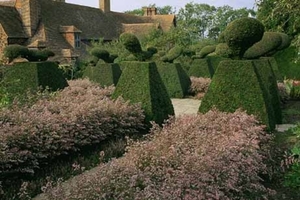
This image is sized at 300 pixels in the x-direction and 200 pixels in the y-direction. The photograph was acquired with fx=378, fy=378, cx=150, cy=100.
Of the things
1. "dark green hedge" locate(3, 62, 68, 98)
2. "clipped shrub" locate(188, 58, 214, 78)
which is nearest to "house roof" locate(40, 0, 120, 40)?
"clipped shrub" locate(188, 58, 214, 78)

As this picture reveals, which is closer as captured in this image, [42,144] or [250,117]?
[42,144]

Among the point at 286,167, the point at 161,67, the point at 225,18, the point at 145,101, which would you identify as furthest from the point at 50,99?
the point at 225,18

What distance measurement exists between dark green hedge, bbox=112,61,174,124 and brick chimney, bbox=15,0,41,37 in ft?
61.5

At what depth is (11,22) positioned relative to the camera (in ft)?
84.3

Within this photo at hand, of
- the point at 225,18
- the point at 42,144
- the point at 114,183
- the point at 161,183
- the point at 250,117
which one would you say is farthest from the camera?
the point at 225,18

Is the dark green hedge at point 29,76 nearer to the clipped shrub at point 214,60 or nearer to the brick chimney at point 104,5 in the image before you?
the clipped shrub at point 214,60

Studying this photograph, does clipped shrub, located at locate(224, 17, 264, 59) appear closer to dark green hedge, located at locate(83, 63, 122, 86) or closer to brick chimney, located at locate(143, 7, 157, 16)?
dark green hedge, located at locate(83, 63, 122, 86)

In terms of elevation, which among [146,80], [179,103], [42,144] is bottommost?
[179,103]

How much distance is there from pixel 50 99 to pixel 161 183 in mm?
5672

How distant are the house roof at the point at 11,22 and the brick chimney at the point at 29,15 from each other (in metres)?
0.33

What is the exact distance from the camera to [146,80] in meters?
9.18

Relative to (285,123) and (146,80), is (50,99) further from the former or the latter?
(285,123)

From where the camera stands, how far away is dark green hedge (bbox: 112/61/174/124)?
898 cm

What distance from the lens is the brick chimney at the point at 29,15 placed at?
2625cm
